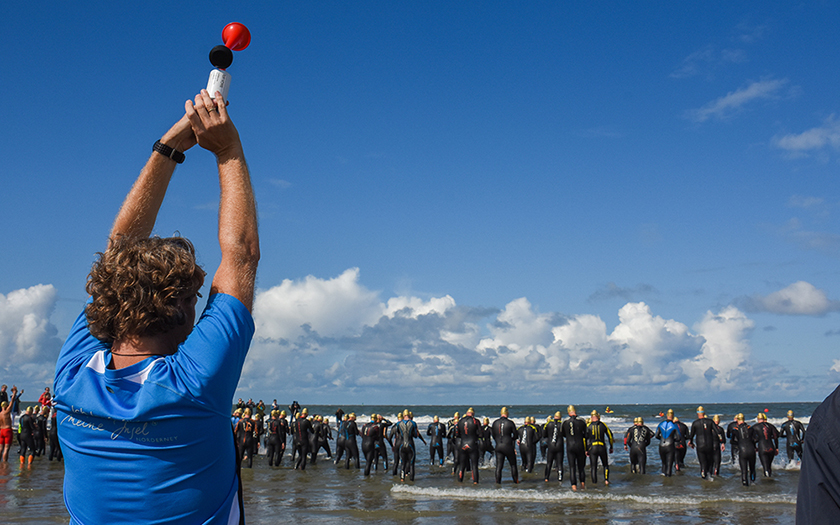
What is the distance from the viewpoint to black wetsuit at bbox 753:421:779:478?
17.4m

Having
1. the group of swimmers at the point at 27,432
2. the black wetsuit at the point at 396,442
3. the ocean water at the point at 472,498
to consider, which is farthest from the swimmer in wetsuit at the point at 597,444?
the group of swimmers at the point at 27,432

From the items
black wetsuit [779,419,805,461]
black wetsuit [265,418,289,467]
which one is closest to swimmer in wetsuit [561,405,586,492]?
black wetsuit [779,419,805,461]

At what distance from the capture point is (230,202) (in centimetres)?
148

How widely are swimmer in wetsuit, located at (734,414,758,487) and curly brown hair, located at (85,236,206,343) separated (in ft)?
60.8

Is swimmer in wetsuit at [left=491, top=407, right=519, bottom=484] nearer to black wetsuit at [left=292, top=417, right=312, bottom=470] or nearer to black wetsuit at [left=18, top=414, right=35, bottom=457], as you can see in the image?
black wetsuit at [left=292, top=417, right=312, bottom=470]

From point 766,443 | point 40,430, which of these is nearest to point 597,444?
point 766,443

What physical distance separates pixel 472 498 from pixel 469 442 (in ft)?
8.86

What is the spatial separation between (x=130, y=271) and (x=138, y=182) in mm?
421

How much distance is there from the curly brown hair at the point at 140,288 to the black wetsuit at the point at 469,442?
16.1 metres

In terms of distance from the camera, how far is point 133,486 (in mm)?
1247

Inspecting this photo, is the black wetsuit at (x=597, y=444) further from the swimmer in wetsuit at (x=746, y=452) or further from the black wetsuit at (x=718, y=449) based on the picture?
the swimmer in wetsuit at (x=746, y=452)

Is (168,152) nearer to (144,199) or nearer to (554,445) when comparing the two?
(144,199)

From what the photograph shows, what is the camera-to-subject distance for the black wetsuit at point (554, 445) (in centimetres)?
1697

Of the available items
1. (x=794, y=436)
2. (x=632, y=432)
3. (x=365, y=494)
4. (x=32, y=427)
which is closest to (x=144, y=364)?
(x=365, y=494)
